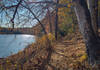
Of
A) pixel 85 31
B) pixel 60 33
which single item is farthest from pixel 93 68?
pixel 60 33

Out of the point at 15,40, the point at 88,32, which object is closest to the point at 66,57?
the point at 88,32

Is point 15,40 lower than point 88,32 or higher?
lower

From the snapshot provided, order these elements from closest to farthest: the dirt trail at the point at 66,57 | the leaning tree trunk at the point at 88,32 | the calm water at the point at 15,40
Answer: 1. the leaning tree trunk at the point at 88,32
2. the dirt trail at the point at 66,57
3. the calm water at the point at 15,40

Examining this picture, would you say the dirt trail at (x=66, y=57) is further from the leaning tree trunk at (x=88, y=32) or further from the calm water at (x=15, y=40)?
the calm water at (x=15, y=40)

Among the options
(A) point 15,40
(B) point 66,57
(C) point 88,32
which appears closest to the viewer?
(C) point 88,32

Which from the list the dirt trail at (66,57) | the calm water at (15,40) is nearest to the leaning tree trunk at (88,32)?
the dirt trail at (66,57)

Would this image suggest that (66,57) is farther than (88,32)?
Yes

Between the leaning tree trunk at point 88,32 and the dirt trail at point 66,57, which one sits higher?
the leaning tree trunk at point 88,32

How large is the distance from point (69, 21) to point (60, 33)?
2915 mm

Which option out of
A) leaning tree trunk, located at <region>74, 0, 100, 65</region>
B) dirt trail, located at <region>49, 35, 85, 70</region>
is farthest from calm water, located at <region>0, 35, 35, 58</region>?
leaning tree trunk, located at <region>74, 0, 100, 65</region>

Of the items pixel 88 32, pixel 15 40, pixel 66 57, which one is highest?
pixel 88 32

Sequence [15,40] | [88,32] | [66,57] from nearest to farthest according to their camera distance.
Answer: [88,32] < [66,57] < [15,40]

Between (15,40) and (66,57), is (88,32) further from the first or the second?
(15,40)

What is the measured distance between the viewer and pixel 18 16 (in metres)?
5.32
